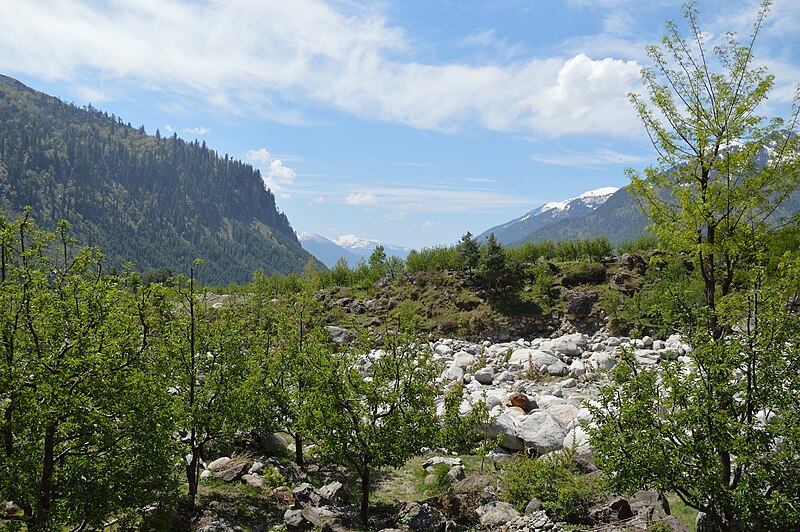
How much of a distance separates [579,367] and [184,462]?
2599 centimetres

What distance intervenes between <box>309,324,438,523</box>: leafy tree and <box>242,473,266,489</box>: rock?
3.74 metres

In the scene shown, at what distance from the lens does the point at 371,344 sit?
13648 mm

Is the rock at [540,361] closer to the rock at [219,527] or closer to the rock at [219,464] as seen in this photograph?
the rock at [219,464]

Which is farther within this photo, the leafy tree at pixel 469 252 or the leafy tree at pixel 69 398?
the leafy tree at pixel 469 252

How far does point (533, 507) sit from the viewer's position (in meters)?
12.8

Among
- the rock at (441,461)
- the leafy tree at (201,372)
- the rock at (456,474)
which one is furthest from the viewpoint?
the rock at (441,461)

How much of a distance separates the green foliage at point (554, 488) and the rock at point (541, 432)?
3453mm

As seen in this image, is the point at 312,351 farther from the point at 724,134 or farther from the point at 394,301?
the point at 394,301

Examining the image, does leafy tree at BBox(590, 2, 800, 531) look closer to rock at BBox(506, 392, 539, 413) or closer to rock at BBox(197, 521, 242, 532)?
rock at BBox(197, 521, 242, 532)

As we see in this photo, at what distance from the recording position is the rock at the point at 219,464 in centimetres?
1689

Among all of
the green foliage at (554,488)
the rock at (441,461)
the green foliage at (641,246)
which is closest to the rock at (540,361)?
the rock at (441,461)

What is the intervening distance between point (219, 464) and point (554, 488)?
12.2 meters

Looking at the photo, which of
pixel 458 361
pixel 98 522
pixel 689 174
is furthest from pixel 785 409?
pixel 458 361

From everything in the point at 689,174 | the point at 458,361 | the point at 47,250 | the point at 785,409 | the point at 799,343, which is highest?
the point at 689,174
